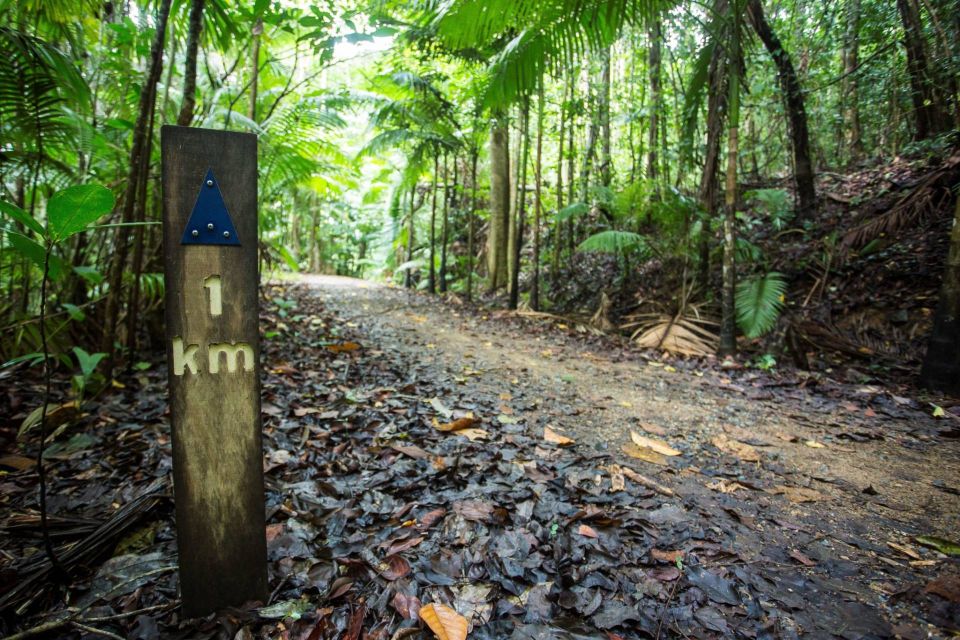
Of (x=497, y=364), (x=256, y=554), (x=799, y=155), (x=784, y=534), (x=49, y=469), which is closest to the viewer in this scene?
(x=256, y=554)

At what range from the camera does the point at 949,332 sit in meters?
3.66

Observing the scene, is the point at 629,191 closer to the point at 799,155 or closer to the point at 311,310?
the point at 799,155

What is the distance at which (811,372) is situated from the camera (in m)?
4.46

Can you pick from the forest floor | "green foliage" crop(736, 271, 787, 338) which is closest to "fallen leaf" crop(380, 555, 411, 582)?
the forest floor

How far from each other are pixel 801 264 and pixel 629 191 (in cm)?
249

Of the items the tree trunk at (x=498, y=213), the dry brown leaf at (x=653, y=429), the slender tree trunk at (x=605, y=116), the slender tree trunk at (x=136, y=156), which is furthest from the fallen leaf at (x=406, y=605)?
the tree trunk at (x=498, y=213)

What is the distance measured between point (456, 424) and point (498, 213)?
7.16 metres

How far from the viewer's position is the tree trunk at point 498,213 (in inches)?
366

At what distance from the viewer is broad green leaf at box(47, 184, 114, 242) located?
118 cm

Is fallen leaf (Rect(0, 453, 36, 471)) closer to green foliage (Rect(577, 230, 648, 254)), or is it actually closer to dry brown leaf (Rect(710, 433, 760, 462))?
dry brown leaf (Rect(710, 433, 760, 462))

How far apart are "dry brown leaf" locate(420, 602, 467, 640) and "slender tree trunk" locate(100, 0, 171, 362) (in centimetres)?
269

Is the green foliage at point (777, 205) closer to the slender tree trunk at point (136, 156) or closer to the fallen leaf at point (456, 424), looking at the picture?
the fallen leaf at point (456, 424)

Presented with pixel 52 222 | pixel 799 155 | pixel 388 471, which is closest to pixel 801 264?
pixel 799 155

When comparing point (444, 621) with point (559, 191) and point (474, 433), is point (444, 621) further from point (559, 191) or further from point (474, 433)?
point (559, 191)
